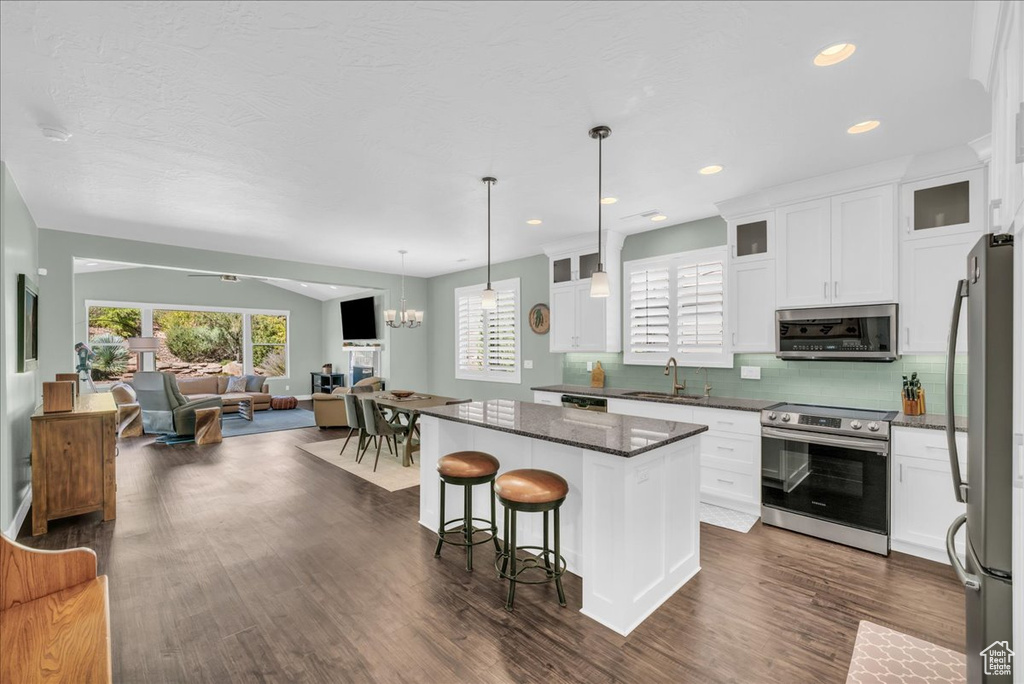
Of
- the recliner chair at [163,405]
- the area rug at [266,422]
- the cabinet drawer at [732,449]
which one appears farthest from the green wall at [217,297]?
the cabinet drawer at [732,449]

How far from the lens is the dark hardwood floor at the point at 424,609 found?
2010 millimetres

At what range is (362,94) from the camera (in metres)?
2.28

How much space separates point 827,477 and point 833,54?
2.69 metres

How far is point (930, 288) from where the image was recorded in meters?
3.06

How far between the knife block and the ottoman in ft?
34.6

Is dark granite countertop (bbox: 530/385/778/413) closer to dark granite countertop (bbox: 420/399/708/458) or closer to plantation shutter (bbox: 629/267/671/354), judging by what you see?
plantation shutter (bbox: 629/267/671/354)

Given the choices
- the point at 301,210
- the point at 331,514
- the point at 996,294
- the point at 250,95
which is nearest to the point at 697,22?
the point at 996,294

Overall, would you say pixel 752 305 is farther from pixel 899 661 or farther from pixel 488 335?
pixel 488 335

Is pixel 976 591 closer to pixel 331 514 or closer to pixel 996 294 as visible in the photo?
pixel 996 294

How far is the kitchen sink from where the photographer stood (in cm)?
417

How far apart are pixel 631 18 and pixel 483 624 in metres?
2.82

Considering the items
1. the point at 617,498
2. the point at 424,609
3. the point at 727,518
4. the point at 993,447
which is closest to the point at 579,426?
the point at 617,498

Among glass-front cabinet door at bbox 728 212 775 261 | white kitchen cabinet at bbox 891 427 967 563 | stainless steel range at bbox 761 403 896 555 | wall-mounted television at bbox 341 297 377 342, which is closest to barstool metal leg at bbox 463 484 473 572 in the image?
stainless steel range at bbox 761 403 896 555

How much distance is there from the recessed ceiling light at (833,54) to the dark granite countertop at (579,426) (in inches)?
73.1
